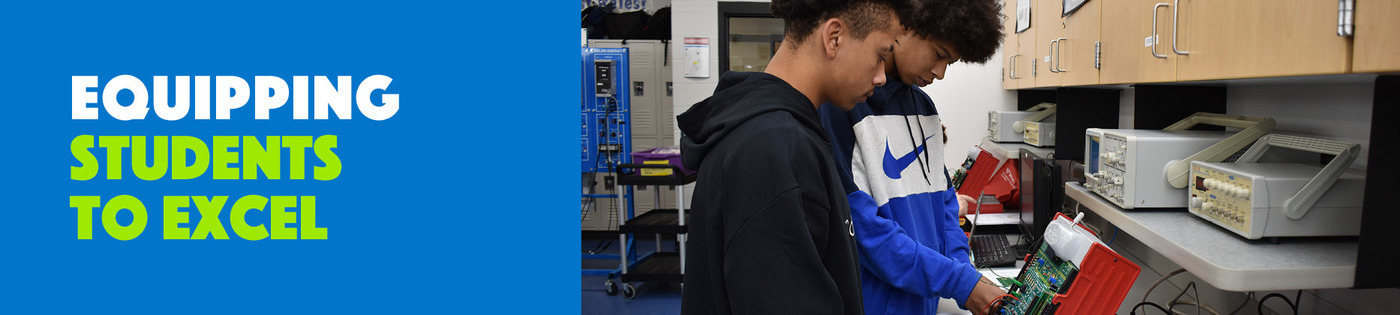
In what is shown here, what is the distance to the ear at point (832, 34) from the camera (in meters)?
0.94

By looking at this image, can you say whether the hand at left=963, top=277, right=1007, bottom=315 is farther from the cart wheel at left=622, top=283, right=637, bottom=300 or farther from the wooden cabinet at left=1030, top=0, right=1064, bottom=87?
the cart wheel at left=622, top=283, right=637, bottom=300

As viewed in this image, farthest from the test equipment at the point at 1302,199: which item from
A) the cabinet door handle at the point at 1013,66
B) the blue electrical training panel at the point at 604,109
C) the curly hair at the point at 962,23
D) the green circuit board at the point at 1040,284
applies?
the blue electrical training panel at the point at 604,109

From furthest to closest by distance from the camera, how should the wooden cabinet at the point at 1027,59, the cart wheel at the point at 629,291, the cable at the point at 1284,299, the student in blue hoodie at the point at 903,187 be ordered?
the cart wheel at the point at 629,291 < the wooden cabinet at the point at 1027,59 < the cable at the point at 1284,299 < the student in blue hoodie at the point at 903,187

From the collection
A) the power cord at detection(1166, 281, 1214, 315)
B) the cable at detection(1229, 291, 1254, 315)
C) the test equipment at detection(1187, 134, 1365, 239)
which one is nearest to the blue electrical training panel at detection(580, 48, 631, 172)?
the power cord at detection(1166, 281, 1214, 315)

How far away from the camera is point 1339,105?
167 cm

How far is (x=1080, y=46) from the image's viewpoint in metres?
2.29

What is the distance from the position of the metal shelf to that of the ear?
0.87m

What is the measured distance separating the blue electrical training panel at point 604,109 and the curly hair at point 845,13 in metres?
4.20

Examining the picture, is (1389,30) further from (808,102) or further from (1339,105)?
(1339,105)

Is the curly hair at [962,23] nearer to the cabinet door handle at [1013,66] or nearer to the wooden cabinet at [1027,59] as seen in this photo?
the wooden cabinet at [1027,59]

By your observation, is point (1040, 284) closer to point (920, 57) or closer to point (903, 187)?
point (903, 187)

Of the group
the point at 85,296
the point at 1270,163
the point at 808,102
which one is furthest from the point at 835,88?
the point at 85,296

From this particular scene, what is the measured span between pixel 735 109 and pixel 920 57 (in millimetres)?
336

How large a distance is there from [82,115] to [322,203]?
1.72 ft
